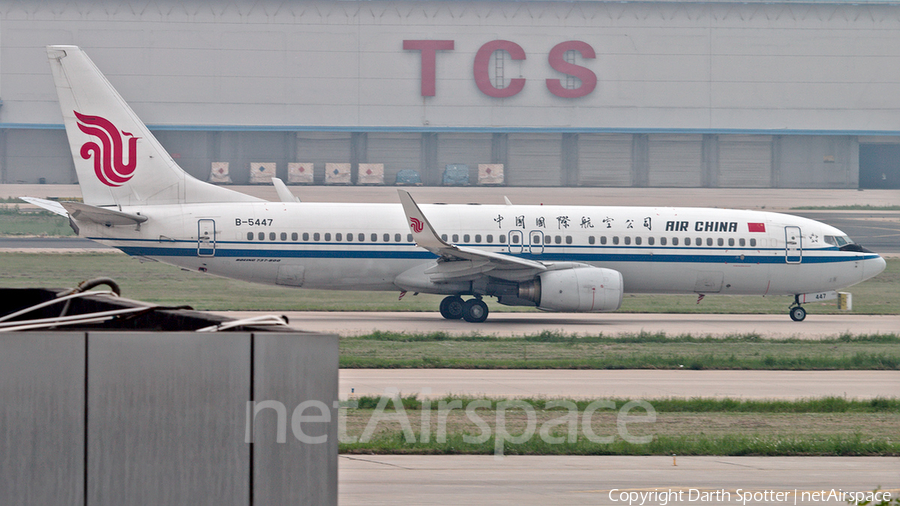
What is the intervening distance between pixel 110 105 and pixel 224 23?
163 feet

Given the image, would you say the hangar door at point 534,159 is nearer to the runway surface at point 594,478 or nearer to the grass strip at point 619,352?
the grass strip at point 619,352

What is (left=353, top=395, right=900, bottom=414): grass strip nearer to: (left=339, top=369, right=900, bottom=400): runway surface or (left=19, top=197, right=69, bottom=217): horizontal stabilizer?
(left=339, top=369, right=900, bottom=400): runway surface

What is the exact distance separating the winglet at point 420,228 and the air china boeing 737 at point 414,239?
0.18ft

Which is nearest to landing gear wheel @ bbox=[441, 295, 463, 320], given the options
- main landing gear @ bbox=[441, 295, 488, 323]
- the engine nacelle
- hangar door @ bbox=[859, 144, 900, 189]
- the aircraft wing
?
main landing gear @ bbox=[441, 295, 488, 323]

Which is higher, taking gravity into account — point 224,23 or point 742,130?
point 224,23

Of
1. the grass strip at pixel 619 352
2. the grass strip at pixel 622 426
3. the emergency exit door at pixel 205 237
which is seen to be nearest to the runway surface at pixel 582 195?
the emergency exit door at pixel 205 237

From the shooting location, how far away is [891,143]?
85.4 meters

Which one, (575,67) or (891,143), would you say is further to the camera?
(891,143)

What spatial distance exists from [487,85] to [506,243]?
4976cm

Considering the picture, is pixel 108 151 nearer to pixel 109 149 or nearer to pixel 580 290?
pixel 109 149

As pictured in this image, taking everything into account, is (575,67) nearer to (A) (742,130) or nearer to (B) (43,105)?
(A) (742,130)

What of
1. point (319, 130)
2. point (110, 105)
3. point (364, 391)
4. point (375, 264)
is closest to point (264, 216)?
point (375, 264)

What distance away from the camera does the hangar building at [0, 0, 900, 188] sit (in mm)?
76625

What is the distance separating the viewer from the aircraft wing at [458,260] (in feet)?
93.5
